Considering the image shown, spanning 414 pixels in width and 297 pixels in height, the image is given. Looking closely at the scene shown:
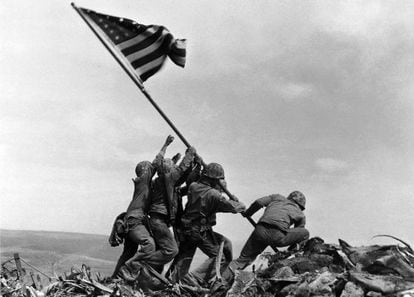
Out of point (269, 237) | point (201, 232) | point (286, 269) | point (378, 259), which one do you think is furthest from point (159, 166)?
point (378, 259)

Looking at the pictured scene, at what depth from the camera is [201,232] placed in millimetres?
11680

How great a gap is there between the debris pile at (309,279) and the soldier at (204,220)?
1.17 metres

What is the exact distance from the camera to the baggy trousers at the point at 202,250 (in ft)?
37.9

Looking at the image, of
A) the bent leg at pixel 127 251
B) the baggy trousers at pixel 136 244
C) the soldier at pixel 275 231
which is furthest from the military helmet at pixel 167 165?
the soldier at pixel 275 231

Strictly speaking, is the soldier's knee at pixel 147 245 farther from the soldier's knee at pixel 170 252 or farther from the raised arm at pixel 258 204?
the raised arm at pixel 258 204

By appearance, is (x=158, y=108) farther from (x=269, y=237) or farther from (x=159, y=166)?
(x=269, y=237)

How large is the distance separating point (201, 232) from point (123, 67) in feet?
12.3

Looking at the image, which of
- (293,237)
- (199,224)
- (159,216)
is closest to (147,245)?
(159,216)

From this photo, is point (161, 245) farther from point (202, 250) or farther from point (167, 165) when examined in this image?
point (167, 165)

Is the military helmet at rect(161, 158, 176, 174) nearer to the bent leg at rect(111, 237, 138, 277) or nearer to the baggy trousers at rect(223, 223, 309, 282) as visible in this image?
the bent leg at rect(111, 237, 138, 277)

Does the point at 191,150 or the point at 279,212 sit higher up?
the point at 191,150

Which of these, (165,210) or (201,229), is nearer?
(201,229)

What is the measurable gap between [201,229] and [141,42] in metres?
3.99

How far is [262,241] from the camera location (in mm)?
11469
